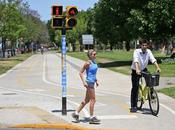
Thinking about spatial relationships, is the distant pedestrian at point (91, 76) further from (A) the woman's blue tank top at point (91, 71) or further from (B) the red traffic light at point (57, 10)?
(B) the red traffic light at point (57, 10)

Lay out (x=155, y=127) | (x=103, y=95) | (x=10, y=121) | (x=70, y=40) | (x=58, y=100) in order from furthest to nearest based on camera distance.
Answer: (x=70, y=40) < (x=103, y=95) < (x=58, y=100) < (x=10, y=121) < (x=155, y=127)

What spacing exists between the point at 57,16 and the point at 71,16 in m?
0.36

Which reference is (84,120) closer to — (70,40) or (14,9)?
(14,9)

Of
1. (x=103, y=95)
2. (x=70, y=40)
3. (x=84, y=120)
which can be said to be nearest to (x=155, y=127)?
(x=84, y=120)

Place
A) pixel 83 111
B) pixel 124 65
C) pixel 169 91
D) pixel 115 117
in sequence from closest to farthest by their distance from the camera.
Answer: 1. pixel 115 117
2. pixel 83 111
3. pixel 169 91
4. pixel 124 65

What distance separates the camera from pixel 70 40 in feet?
456

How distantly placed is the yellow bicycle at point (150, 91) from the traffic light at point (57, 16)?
97.7 inches

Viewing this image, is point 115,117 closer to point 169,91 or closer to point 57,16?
point 57,16

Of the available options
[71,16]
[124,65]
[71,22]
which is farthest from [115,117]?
[124,65]

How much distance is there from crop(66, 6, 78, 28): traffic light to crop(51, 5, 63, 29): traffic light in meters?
0.16

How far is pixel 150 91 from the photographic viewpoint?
14.4 m

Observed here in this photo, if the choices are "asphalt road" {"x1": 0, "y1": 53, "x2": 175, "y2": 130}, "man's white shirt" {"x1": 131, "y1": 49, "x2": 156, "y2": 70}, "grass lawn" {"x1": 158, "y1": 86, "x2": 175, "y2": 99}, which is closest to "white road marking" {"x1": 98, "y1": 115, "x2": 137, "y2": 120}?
"asphalt road" {"x1": 0, "y1": 53, "x2": 175, "y2": 130}

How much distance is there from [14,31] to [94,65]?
190ft

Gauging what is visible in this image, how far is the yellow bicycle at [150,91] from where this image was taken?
14156 mm
